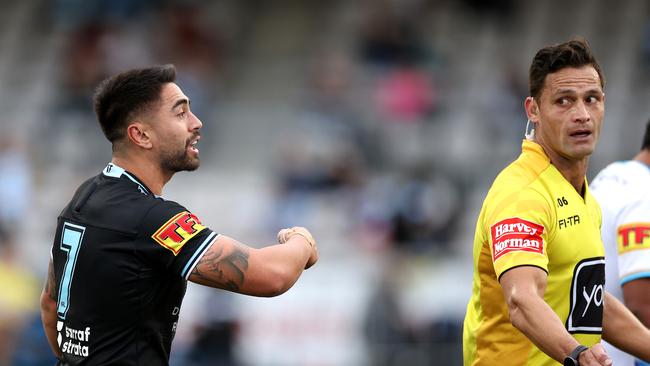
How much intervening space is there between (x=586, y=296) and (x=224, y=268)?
163 cm

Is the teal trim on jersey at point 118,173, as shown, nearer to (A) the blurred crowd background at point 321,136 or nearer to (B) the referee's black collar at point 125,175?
(B) the referee's black collar at point 125,175

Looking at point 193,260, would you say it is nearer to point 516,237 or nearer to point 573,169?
point 516,237

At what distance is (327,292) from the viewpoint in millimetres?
14469

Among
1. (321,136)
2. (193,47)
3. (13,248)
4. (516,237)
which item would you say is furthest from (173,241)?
(193,47)

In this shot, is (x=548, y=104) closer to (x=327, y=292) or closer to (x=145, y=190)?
(x=145, y=190)

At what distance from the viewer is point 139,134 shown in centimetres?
563

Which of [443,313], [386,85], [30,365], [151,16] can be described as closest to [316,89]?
[386,85]

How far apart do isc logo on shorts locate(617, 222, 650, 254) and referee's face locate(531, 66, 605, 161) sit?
3.03 ft

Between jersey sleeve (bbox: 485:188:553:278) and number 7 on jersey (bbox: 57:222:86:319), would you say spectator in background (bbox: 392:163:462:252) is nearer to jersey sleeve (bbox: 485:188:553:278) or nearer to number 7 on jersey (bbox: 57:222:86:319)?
jersey sleeve (bbox: 485:188:553:278)

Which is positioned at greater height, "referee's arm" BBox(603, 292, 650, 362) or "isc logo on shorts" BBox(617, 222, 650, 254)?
"isc logo on shorts" BBox(617, 222, 650, 254)

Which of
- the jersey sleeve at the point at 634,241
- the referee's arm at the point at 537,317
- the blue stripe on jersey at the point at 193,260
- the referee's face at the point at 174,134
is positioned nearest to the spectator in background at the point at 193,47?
the jersey sleeve at the point at 634,241

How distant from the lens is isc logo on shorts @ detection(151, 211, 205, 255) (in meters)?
5.30

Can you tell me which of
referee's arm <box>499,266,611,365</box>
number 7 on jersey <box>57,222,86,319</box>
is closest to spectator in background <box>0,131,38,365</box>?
number 7 on jersey <box>57,222,86,319</box>

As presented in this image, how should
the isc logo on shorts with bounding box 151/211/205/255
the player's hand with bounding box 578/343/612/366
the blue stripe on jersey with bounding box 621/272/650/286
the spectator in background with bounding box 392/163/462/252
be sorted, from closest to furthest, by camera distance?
the player's hand with bounding box 578/343/612/366 < the isc logo on shorts with bounding box 151/211/205/255 < the blue stripe on jersey with bounding box 621/272/650/286 < the spectator in background with bounding box 392/163/462/252
